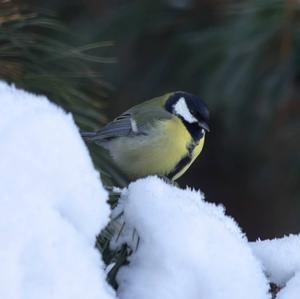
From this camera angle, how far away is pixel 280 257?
2.86ft

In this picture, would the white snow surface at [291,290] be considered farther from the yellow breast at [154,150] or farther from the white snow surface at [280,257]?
the yellow breast at [154,150]

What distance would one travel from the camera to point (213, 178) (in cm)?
274

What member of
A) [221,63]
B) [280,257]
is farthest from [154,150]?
[280,257]

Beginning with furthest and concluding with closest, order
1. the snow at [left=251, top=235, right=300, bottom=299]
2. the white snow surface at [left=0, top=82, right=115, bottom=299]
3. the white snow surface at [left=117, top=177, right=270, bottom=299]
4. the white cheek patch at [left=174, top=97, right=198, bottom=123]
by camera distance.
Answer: the white cheek patch at [left=174, top=97, right=198, bottom=123], the snow at [left=251, top=235, right=300, bottom=299], the white snow surface at [left=117, top=177, right=270, bottom=299], the white snow surface at [left=0, top=82, right=115, bottom=299]

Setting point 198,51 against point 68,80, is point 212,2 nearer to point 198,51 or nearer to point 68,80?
point 198,51

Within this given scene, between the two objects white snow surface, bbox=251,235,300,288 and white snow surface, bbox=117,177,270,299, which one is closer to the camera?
white snow surface, bbox=117,177,270,299

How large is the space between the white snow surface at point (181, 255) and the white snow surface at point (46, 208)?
7cm

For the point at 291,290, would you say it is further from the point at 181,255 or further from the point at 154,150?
the point at 154,150

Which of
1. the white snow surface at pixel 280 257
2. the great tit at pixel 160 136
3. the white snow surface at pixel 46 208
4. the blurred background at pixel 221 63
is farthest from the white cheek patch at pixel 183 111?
the white snow surface at pixel 46 208

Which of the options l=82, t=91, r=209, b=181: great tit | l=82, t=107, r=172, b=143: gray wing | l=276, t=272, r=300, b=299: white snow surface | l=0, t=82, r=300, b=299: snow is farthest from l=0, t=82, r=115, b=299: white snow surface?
l=82, t=107, r=172, b=143: gray wing

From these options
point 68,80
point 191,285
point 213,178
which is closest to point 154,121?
point 68,80

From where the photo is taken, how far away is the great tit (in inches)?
69.9

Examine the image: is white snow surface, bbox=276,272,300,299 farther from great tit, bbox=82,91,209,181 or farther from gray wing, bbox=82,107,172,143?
gray wing, bbox=82,107,172,143

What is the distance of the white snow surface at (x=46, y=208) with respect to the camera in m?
0.60
